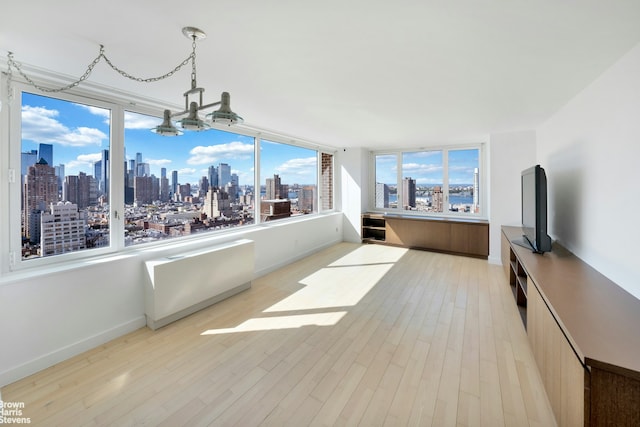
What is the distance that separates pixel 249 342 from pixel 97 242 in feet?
6.10

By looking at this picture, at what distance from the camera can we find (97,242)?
8.71 feet

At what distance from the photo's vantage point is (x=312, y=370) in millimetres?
2104

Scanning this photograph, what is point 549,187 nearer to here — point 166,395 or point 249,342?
point 249,342

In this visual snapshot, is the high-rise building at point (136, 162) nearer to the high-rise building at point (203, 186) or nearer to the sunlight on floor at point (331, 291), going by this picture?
the high-rise building at point (203, 186)

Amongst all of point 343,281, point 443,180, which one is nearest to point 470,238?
point 443,180

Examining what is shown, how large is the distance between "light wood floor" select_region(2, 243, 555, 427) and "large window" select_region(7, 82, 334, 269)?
107cm

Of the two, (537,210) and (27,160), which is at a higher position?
(27,160)

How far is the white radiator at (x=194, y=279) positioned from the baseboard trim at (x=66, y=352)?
0.17 metres

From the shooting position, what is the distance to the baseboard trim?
6.51 feet

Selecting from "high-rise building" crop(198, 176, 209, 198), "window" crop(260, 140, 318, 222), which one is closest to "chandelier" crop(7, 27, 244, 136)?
"high-rise building" crop(198, 176, 209, 198)

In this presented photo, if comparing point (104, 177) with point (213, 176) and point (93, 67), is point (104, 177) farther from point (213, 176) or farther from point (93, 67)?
point (213, 176)

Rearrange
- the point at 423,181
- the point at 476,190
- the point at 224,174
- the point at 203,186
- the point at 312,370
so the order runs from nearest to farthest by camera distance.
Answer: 1. the point at 312,370
2. the point at 203,186
3. the point at 224,174
4. the point at 476,190
5. the point at 423,181

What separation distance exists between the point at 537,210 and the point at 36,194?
4679 millimetres

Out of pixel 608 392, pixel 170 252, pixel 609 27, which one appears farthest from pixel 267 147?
pixel 608 392
